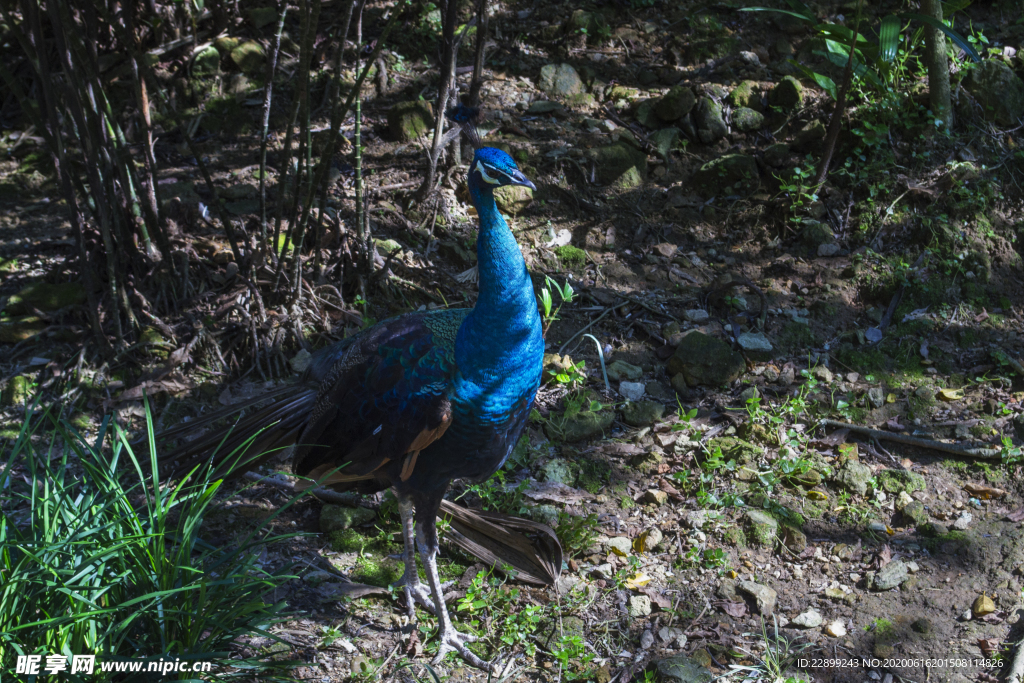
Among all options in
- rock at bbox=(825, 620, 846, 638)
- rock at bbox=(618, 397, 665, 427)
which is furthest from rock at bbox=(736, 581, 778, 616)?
rock at bbox=(618, 397, 665, 427)

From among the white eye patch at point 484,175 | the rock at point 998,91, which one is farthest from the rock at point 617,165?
the white eye patch at point 484,175

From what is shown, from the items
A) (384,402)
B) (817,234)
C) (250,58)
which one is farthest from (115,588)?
(250,58)

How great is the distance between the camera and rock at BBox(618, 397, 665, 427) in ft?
13.3

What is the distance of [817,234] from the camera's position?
4.91 metres

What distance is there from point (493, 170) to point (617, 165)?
289 cm

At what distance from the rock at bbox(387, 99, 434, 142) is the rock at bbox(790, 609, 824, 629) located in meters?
4.14

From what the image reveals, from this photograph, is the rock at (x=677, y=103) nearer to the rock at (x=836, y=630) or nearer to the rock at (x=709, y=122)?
the rock at (x=709, y=122)

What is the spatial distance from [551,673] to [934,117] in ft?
14.8

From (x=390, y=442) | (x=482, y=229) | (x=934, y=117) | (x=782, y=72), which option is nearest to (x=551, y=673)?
(x=390, y=442)

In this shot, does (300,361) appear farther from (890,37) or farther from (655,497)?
(890,37)

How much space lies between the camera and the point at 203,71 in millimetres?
5770

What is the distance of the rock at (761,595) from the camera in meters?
3.11

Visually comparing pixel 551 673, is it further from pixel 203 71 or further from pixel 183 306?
pixel 203 71

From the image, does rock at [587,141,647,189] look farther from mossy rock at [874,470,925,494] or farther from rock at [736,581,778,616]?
rock at [736,581,778,616]
